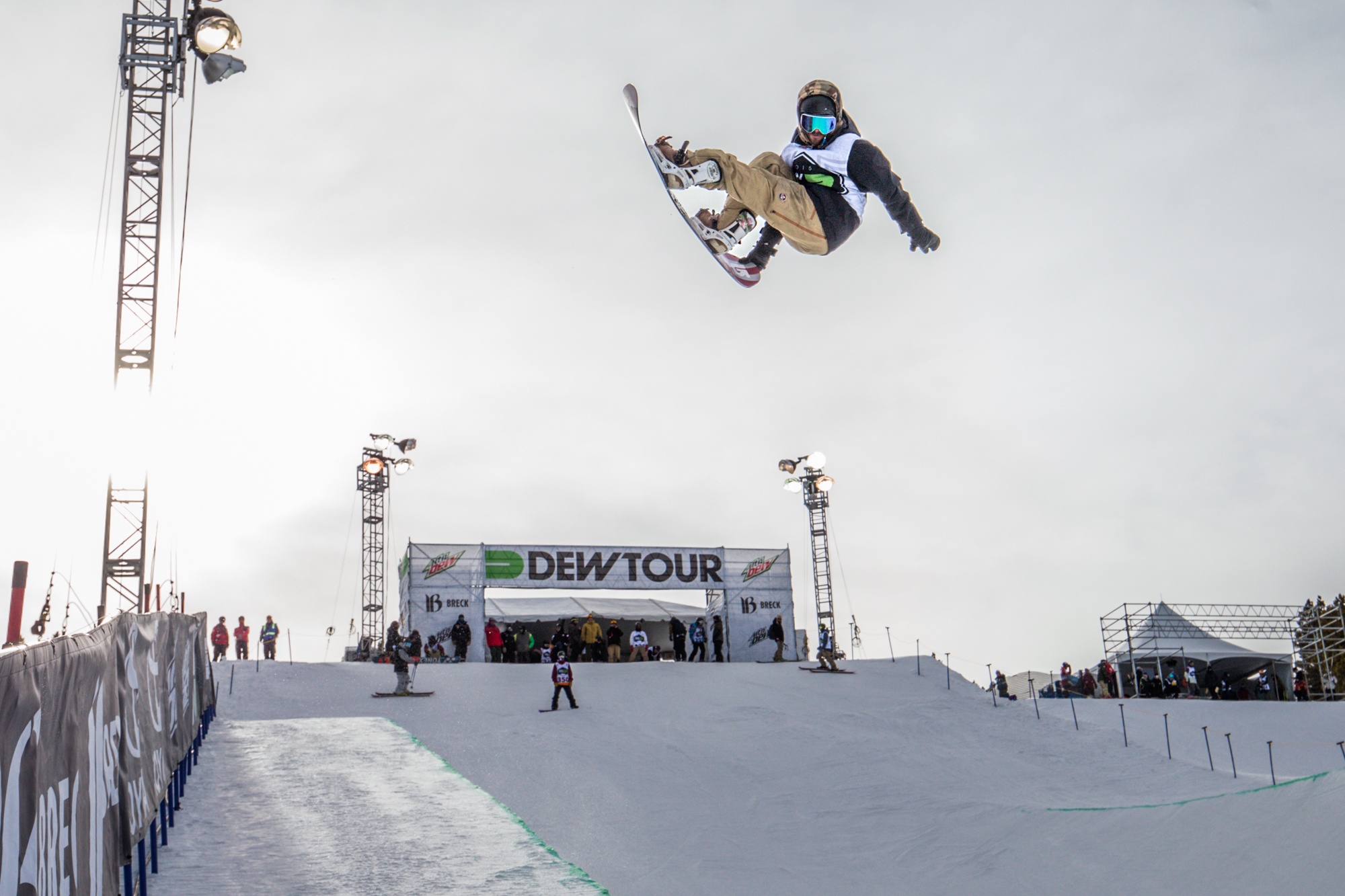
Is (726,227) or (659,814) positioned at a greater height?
(726,227)

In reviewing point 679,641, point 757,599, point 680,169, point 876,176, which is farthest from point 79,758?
point 757,599

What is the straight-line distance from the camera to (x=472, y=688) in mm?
18703

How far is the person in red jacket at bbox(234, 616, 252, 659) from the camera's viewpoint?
22006mm

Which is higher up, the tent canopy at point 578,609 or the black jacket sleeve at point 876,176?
the black jacket sleeve at point 876,176

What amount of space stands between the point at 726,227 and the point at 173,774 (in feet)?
22.7

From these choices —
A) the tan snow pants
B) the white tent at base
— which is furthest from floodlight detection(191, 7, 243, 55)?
the white tent at base

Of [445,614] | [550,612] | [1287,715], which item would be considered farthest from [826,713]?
[550,612]

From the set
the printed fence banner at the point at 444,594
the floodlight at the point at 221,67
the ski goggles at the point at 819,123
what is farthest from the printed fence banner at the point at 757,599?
the ski goggles at the point at 819,123

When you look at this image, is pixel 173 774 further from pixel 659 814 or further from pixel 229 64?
pixel 229 64

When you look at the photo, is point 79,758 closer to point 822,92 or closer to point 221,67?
point 822,92

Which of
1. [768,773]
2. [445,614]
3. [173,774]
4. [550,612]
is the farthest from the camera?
[550,612]

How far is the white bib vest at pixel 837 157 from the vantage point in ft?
22.7

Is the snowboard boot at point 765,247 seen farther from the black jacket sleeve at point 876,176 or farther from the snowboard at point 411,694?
the snowboard at point 411,694

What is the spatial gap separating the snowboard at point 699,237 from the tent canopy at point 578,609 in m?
22.8
